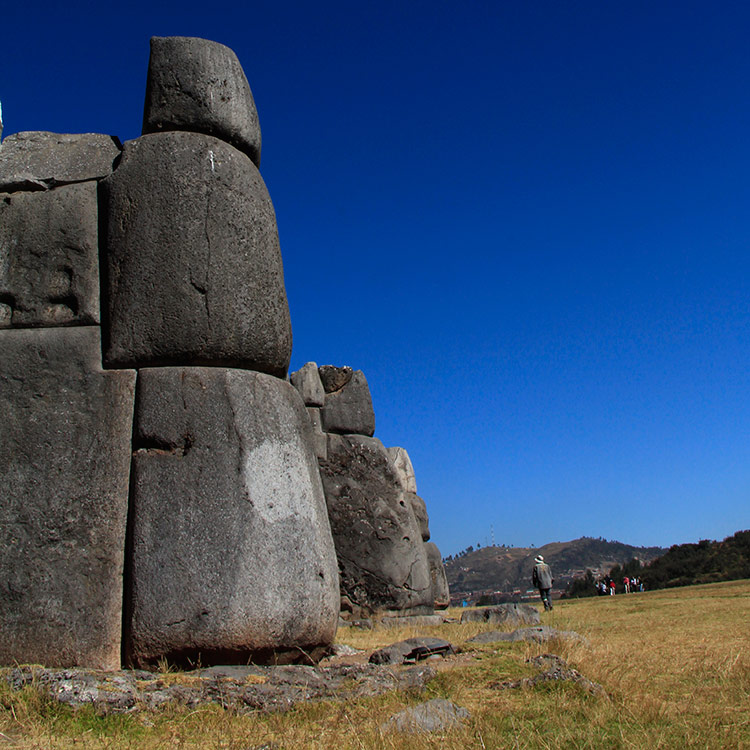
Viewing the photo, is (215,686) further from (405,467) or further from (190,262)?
(405,467)

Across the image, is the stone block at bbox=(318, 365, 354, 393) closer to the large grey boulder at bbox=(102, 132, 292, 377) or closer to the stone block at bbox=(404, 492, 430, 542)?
the stone block at bbox=(404, 492, 430, 542)

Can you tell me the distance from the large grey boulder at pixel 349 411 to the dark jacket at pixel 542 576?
19.4 feet

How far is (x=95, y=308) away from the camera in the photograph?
489cm

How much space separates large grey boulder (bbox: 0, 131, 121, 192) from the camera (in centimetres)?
523

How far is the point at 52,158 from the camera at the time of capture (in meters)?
5.34

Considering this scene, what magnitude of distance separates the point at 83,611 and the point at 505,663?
104 inches

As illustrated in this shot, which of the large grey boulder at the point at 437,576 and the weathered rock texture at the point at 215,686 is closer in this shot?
the weathered rock texture at the point at 215,686

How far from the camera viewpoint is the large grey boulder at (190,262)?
15.5 feet

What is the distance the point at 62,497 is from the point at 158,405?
29.9 inches

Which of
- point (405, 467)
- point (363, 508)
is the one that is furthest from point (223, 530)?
point (405, 467)

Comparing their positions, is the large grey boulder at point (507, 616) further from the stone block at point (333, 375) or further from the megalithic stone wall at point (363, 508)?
the stone block at point (333, 375)

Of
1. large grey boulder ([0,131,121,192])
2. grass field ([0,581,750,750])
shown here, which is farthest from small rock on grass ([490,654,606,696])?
large grey boulder ([0,131,121,192])

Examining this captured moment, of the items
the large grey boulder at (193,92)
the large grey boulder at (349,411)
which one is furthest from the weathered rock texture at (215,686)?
the large grey boulder at (349,411)

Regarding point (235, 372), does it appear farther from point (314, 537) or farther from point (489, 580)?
point (489, 580)
